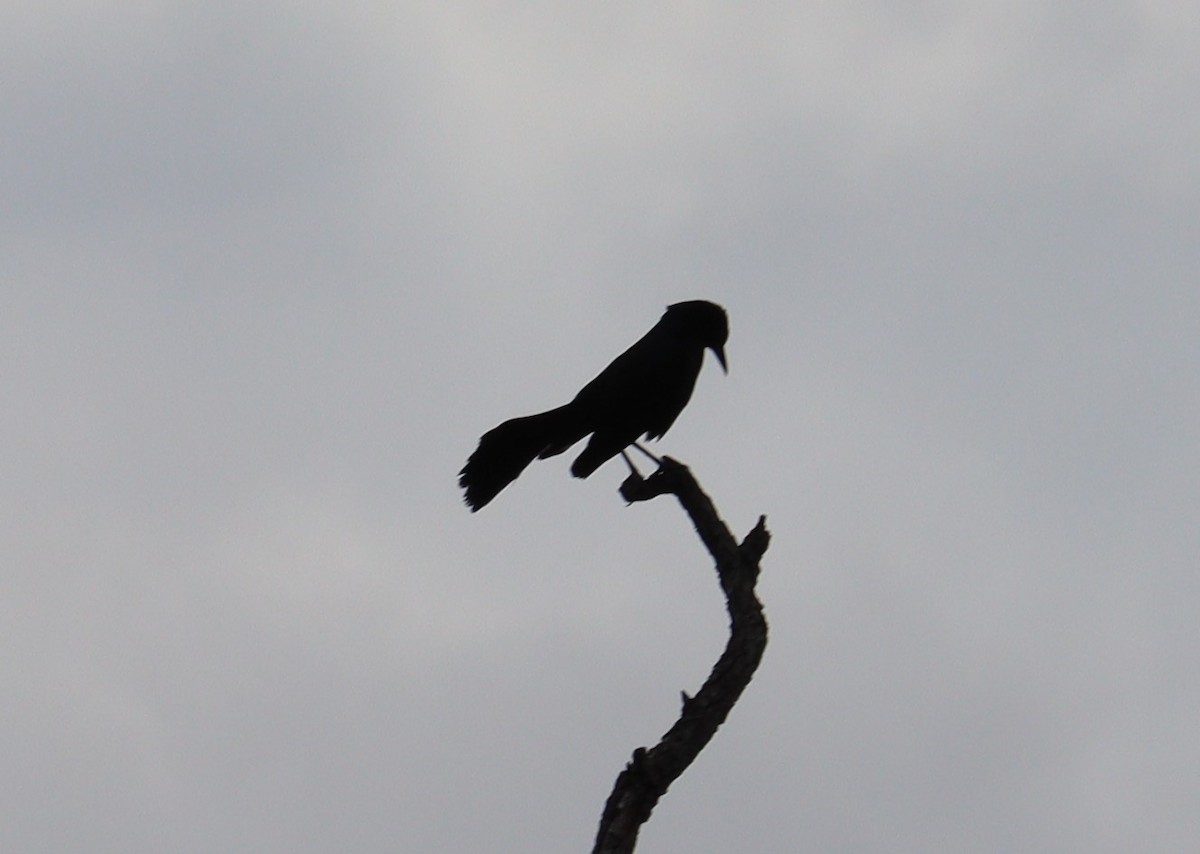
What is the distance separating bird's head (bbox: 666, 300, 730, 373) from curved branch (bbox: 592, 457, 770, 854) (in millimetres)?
2540

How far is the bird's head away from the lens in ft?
35.4

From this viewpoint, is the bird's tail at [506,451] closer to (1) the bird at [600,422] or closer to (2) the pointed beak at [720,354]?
(1) the bird at [600,422]

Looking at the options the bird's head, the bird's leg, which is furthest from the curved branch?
the bird's head

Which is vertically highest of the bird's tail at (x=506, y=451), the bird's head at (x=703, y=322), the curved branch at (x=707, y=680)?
the bird's head at (x=703, y=322)

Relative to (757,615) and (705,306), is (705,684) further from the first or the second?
(705,306)

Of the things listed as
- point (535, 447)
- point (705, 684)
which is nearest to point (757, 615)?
point (705, 684)

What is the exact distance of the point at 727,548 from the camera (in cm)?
743

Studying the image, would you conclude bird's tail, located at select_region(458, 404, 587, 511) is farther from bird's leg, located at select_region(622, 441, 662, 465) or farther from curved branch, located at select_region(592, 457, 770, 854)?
curved branch, located at select_region(592, 457, 770, 854)

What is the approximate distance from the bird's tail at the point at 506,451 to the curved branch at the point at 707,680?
165 cm

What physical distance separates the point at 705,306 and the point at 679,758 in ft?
17.1

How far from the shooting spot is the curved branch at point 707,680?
231 inches

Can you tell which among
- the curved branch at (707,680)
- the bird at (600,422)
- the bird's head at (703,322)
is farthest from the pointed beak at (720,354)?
the curved branch at (707,680)

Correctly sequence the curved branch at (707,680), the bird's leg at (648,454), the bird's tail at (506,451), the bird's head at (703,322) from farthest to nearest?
1. the bird's head at (703,322)
2. the bird's tail at (506,451)
3. the bird's leg at (648,454)
4. the curved branch at (707,680)

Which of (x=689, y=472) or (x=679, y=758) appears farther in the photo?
(x=689, y=472)
